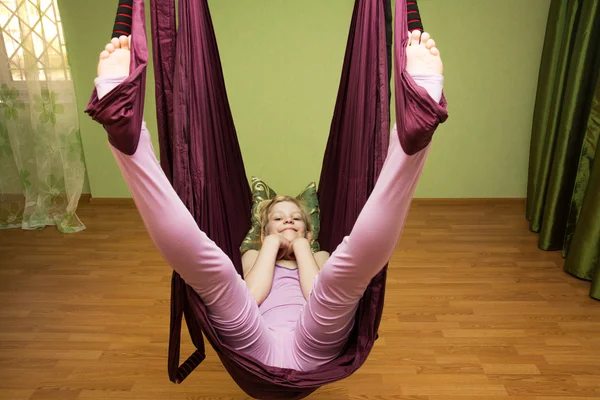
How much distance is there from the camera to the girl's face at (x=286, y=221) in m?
1.53

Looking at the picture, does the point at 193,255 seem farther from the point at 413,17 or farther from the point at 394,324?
the point at 394,324

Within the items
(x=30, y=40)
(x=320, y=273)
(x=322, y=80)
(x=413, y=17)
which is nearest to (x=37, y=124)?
(x=30, y=40)

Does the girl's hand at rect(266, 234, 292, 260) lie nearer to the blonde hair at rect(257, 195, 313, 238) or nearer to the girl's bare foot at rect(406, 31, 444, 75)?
the blonde hair at rect(257, 195, 313, 238)

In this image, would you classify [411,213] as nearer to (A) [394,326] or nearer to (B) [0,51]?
(A) [394,326]

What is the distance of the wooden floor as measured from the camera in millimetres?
1582

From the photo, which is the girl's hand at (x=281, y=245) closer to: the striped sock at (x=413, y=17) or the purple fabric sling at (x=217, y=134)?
the purple fabric sling at (x=217, y=134)

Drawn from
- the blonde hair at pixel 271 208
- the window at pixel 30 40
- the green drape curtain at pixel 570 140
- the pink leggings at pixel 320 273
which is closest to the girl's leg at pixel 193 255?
the pink leggings at pixel 320 273

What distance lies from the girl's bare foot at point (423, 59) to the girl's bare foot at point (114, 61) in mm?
520

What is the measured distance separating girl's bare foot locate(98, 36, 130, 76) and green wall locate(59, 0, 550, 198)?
191 centimetres

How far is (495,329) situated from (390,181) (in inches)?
50.1

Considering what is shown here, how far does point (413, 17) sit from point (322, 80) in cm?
186

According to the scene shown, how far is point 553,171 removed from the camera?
238 centimetres

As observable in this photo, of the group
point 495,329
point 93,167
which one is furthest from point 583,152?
point 93,167

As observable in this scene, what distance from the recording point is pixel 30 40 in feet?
8.33
